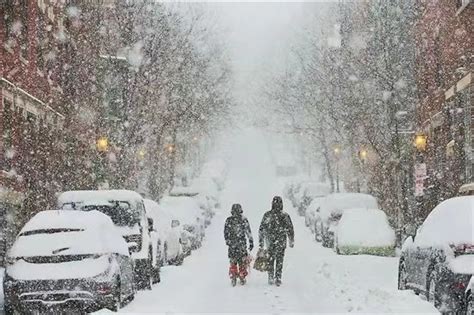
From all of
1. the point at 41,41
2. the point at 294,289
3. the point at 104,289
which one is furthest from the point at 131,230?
the point at 41,41

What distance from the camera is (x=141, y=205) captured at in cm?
1711

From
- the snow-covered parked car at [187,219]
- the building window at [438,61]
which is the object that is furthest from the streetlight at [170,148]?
the building window at [438,61]

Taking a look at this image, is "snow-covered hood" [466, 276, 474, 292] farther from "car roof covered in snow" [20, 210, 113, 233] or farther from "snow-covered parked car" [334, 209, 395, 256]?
"snow-covered parked car" [334, 209, 395, 256]

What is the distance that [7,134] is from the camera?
966 inches

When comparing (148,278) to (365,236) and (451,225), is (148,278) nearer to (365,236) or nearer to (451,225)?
(451,225)

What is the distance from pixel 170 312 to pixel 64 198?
5.58 meters

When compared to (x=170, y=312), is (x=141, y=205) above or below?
above

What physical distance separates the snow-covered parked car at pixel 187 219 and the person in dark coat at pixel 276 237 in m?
8.21

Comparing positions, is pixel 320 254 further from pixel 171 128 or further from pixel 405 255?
pixel 171 128

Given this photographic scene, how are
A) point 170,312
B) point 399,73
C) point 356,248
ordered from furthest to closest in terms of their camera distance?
point 399,73 < point 356,248 < point 170,312

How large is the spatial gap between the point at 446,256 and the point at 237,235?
698 centimetres

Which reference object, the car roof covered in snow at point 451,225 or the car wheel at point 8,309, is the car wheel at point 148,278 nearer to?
the car wheel at point 8,309

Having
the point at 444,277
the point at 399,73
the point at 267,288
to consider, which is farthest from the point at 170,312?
the point at 399,73

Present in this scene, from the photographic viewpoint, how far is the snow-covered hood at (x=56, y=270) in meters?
12.0
